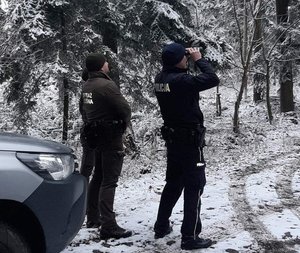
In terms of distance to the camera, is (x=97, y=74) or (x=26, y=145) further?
(x=97, y=74)

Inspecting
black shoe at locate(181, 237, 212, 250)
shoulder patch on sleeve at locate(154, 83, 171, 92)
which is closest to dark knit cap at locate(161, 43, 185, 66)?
shoulder patch on sleeve at locate(154, 83, 171, 92)

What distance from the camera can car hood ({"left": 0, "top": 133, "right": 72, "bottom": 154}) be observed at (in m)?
3.51

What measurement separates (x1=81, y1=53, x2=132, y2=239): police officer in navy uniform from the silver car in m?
1.24

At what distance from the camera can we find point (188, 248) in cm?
484

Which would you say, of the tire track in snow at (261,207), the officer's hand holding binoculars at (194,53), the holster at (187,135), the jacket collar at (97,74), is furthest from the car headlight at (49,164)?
the tire track in snow at (261,207)

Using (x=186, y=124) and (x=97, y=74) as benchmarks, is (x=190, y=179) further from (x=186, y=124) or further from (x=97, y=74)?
(x=97, y=74)

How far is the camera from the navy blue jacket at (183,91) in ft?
15.3

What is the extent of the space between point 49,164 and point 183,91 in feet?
5.69

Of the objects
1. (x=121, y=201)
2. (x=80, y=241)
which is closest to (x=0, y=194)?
(x=80, y=241)

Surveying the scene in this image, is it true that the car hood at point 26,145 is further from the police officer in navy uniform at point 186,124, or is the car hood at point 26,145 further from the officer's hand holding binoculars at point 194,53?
the officer's hand holding binoculars at point 194,53

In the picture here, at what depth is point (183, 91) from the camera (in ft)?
15.6

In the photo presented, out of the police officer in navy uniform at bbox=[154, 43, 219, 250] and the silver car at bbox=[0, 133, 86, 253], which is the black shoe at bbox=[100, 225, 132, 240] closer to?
the police officer in navy uniform at bbox=[154, 43, 219, 250]

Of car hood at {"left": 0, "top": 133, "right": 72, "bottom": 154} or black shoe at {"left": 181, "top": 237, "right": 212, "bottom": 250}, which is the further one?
black shoe at {"left": 181, "top": 237, "right": 212, "bottom": 250}

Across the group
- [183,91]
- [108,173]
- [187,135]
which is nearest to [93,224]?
[108,173]
